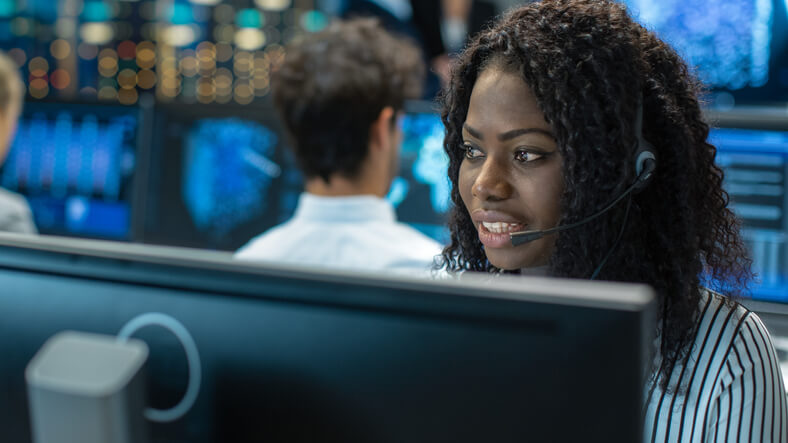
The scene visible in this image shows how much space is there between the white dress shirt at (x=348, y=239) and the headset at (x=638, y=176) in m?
0.70

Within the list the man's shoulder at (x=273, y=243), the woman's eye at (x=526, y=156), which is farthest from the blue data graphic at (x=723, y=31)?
the woman's eye at (x=526, y=156)

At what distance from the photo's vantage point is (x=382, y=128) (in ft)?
6.04

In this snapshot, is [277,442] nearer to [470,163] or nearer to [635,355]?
[635,355]

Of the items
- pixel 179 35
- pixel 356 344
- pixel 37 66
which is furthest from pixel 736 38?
pixel 37 66

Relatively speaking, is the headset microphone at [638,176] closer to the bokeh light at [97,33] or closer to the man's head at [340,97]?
the man's head at [340,97]

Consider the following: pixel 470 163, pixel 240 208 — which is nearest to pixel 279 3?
pixel 240 208

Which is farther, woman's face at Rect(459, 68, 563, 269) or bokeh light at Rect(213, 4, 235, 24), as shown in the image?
bokeh light at Rect(213, 4, 235, 24)

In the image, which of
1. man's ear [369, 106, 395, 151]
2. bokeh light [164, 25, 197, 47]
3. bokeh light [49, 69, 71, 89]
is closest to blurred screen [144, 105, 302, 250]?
man's ear [369, 106, 395, 151]

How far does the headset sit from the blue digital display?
3.18ft

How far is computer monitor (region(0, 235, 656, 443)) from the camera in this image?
0.45 meters

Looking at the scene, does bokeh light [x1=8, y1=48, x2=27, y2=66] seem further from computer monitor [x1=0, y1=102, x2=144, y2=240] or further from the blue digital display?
the blue digital display

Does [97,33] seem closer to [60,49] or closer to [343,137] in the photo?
[60,49]

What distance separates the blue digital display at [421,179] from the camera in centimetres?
192

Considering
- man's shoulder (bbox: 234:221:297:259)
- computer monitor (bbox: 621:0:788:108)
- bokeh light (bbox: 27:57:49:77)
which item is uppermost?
bokeh light (bbox: 27:57:49:77)
